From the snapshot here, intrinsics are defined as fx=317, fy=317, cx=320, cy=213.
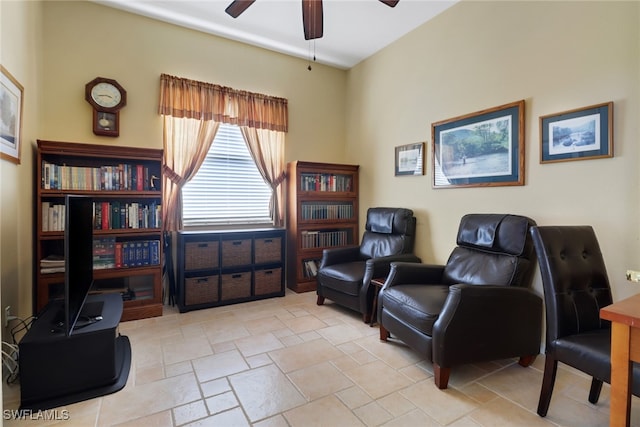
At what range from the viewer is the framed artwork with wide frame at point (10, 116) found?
2004 mm

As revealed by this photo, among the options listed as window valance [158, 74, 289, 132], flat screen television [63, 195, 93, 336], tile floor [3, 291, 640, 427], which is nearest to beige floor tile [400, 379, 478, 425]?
tile floor [3, 291, 640, 427]

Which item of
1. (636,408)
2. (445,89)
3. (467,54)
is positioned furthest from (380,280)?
(467,54)

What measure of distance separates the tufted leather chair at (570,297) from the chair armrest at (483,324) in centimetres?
35

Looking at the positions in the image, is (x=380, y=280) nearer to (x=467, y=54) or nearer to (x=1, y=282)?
(x=467, y=54)

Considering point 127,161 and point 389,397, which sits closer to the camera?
point 389,397

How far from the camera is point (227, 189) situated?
12.7 feet

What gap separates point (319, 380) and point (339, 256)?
5.35ft

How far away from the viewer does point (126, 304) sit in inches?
118

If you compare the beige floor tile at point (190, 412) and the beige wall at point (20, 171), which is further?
the beige wall at point (20, 171)

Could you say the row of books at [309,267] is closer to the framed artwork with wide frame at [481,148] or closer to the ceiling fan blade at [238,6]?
the framed artwork with wide frame at [481,148]

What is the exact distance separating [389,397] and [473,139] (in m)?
2.27

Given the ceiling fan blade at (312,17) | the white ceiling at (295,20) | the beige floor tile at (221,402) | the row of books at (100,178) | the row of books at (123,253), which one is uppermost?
the white ceiling at (295,20)

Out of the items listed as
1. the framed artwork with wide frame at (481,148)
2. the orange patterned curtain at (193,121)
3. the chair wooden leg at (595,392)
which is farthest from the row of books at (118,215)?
the chair wooden leg at (595,392)

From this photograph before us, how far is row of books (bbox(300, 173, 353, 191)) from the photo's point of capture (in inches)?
158
